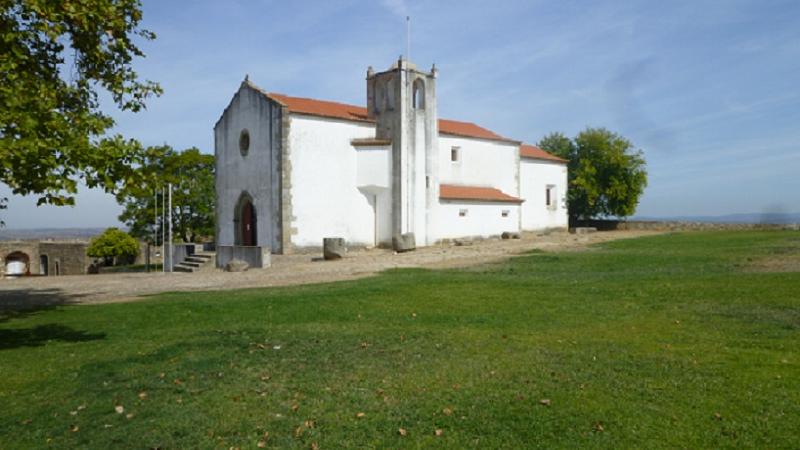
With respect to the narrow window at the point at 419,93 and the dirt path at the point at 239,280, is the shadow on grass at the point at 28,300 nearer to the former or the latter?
the dirt path at the point at 239,280

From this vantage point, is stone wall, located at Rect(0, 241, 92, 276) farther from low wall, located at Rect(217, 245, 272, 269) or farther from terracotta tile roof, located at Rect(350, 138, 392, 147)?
terracotta tile roof, located at Rect(350, 138, 392, 147)

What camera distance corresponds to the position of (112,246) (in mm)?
47656

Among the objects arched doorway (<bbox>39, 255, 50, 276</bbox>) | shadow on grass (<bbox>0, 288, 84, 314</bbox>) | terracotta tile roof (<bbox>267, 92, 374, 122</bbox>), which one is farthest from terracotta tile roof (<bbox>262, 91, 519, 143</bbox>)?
arched doorway (<bbox>39, 255, 50, 276</bbox>)

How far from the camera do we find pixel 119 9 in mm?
13781

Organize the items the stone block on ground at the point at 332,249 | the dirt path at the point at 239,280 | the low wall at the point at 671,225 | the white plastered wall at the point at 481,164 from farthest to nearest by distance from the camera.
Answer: the low wall at the point at 671,225 < the white plastered wall at the point at 481,164 < the stone block on ground at the point at 332,249 < the dirt path at the point at 239,280

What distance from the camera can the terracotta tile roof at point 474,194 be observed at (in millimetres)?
37359

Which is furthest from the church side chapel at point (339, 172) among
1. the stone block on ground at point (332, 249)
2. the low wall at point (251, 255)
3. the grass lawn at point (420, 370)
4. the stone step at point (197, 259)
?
the grass lawn at point (420, 370)

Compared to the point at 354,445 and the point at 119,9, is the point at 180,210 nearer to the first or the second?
the point at 119,9

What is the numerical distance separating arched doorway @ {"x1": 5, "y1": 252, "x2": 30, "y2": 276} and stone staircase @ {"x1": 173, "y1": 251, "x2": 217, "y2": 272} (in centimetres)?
2962

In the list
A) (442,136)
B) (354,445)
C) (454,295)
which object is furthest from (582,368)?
(442,136)

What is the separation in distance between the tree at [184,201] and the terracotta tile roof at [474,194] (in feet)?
69.2

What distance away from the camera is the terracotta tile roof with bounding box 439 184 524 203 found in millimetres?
37359

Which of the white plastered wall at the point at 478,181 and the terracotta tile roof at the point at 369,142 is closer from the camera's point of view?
the terracotta tile roof at the point at 369,142

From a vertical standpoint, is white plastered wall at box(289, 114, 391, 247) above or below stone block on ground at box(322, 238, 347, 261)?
above
